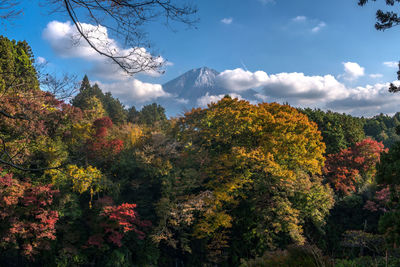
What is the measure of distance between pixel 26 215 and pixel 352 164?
21.8 metres

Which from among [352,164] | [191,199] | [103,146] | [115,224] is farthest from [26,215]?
[352,164]

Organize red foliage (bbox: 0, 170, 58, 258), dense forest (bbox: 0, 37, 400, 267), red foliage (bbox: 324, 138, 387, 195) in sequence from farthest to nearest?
red foliage (bbox: 324, 138, 387, 195) → dense forest (bbox: 0, 37, 400, 267) → red foliage (bbox: 0, 170, 58, 258)

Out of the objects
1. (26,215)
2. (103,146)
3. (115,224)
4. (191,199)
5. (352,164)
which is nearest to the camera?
(115,224)

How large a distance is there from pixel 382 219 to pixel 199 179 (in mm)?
9657

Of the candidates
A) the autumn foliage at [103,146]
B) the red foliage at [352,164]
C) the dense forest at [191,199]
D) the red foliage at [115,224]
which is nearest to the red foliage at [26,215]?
the dense forest at [191,199]

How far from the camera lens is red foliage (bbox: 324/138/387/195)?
18516 mm

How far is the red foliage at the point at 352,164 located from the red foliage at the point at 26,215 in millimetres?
17646

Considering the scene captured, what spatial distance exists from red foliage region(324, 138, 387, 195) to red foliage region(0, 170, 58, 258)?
17.6m

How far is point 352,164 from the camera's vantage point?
778 inches

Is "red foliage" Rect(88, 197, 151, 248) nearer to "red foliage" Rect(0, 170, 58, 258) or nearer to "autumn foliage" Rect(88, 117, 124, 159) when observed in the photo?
"red foliage" Rect(0, 170, 58, 258)

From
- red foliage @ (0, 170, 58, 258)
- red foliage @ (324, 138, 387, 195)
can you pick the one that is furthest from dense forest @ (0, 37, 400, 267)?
red foliage @ (324, 138, 387, 195)

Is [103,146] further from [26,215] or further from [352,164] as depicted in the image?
[352,164]

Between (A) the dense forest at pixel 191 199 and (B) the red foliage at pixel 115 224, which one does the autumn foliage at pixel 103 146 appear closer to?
(A) the dense forest at pixel 191 199

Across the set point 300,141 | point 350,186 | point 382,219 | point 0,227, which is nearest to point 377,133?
point 350,186
